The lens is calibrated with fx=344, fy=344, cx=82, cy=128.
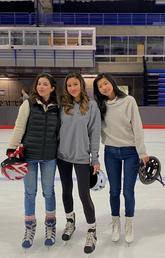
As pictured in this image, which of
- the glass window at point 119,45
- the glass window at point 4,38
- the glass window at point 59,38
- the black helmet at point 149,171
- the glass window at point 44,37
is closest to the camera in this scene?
the black helmet at point 149,171

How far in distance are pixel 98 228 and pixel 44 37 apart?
14185 mm

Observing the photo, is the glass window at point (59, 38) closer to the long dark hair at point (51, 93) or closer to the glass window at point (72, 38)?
the glass window at point (72, 38)

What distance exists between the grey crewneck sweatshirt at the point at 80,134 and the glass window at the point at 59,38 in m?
14.2

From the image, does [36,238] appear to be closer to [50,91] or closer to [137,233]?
[137,233]

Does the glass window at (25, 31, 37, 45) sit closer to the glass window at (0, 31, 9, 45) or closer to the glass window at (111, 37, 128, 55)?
the glass window at (0, 31, 9, 45)

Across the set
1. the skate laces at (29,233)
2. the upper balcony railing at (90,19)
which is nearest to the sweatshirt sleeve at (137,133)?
the skate laces at (29,233)

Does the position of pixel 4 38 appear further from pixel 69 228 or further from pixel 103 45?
pixel 69 228

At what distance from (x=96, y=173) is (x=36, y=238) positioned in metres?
0.75

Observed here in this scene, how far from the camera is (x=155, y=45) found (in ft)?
58.1

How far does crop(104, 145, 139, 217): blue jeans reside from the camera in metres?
2.51

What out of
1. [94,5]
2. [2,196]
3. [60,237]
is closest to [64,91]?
[60,237]

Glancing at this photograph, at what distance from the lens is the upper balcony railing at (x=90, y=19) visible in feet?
59.8

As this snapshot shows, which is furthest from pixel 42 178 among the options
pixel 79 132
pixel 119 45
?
pixel 119 45

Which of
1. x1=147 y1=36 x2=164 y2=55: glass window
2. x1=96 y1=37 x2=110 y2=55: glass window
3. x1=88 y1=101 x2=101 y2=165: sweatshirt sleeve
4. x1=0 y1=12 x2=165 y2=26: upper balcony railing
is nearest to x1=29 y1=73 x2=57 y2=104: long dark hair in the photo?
x1=88 y1=101 x2=101 y2=165: sweatshirt sleeve
